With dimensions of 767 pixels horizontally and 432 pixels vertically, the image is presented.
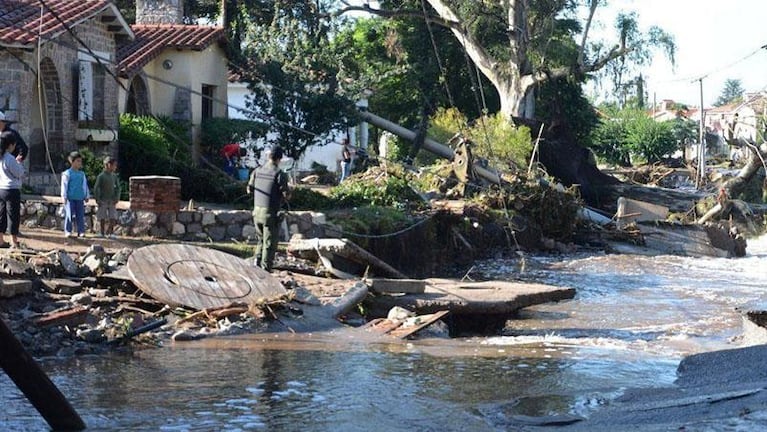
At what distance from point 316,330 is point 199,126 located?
51.7 feet

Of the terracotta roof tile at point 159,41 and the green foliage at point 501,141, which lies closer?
the terracotta roof tile at point 159,41

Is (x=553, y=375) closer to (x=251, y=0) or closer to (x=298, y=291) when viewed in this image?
(x=298, y=291)

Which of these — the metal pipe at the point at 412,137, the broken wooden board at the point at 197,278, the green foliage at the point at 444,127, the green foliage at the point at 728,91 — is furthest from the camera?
the green foliage at the point at 728,91

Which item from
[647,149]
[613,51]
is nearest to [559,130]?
[613,51]

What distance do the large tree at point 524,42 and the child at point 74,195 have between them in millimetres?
22569

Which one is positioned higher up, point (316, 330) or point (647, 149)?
point (647, 149)

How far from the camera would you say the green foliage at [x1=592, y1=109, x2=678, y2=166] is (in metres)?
72.8

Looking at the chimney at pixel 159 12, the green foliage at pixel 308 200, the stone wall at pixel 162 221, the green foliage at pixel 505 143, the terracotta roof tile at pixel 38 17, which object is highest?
the chimney at pixel 159 12

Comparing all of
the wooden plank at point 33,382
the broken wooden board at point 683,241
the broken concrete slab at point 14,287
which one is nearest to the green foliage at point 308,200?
the broken wooden board at point 683,241

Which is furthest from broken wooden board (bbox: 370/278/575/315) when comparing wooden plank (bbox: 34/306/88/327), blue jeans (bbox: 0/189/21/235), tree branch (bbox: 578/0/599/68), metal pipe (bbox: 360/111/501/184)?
tree branch (bbox: 578/0/599/68)

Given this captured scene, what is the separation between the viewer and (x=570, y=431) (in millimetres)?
9000

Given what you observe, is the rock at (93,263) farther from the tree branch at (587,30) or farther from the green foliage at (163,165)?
the tree branch at (587,30)

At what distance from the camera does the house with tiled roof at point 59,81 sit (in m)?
20.6

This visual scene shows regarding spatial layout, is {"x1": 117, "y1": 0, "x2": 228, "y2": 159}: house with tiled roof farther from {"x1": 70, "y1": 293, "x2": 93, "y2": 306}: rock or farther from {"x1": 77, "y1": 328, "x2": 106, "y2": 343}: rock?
{"x1": 77, "y1": 328, "x2": 106, "y2": 343}: rock
